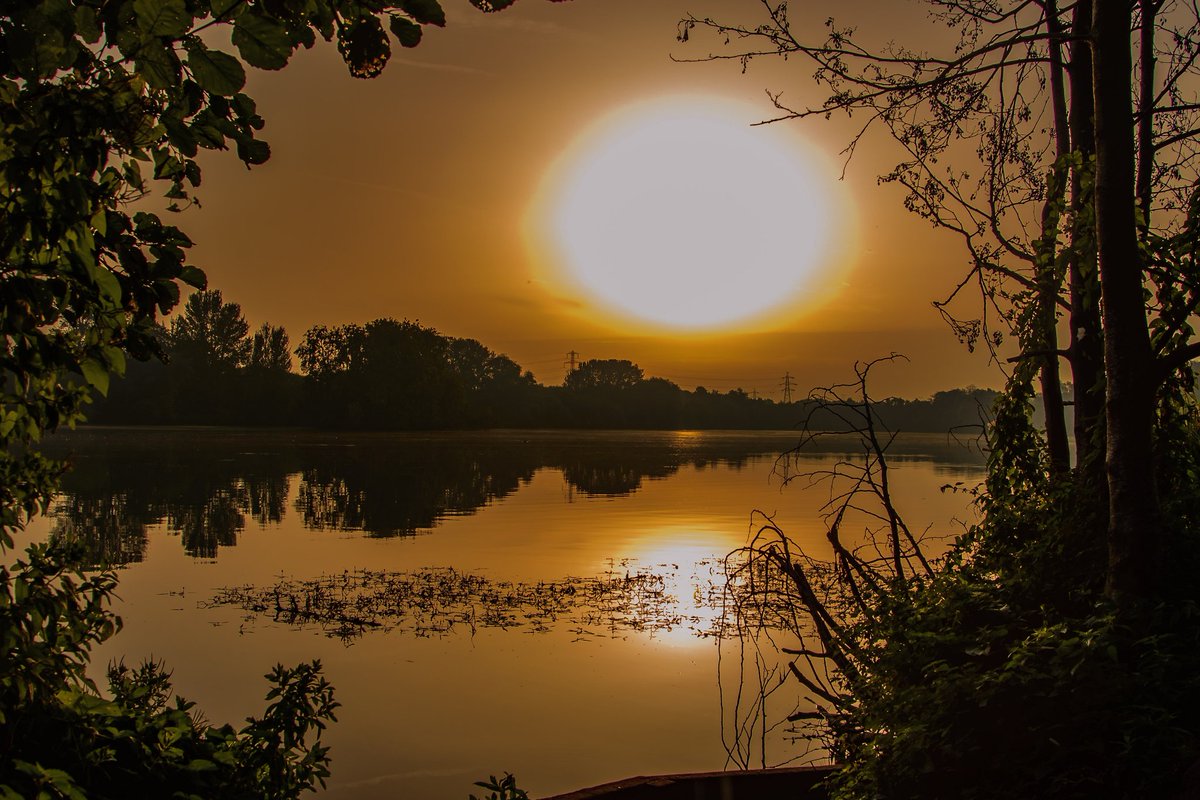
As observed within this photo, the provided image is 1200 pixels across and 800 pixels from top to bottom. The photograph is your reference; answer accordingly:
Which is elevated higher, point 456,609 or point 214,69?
point 214,69

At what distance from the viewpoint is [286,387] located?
343 ft

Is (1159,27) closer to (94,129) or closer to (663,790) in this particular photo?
(663,790)

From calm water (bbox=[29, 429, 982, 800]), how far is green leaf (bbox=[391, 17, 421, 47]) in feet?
7.32

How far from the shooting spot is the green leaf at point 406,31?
9.62 feet

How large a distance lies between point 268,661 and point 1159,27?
12734 mm

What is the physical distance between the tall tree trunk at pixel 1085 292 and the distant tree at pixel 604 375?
12010 centimetres

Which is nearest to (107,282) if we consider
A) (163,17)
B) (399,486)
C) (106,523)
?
(163,17)

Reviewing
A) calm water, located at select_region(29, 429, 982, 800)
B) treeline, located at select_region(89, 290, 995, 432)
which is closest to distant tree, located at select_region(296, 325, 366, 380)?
treeline, located at select_region(89, 290, 995, 432)

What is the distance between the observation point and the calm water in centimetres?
1078

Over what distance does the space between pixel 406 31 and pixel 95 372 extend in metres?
1.43

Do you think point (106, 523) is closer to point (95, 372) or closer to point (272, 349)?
point (95, 372)

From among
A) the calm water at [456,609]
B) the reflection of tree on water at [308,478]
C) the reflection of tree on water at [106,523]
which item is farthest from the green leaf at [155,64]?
the reflection of tree on water at [106,523]

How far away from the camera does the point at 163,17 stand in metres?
2.40

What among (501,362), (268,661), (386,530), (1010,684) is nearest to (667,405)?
(501,362)
